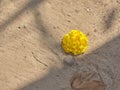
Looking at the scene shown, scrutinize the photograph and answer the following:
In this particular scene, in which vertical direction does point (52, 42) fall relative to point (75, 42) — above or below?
below

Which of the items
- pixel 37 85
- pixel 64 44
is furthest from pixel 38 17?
pixel 37 85

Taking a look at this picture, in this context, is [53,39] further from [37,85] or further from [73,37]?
[37,85]

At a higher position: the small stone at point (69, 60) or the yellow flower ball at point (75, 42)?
the yellow flower ball at point (75, 42)

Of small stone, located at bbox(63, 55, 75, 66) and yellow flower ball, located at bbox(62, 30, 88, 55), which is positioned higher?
yellow flower ball, located at bbox(62, 30, 88, 55)
